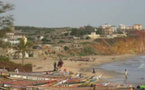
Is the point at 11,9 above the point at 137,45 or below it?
above

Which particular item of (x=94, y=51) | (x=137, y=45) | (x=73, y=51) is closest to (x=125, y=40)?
(x=137, y=45)

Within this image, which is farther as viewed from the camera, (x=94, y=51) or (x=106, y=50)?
(x=106, y=50)

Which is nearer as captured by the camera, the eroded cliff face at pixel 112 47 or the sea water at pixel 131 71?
the sea water at pixel 131 71

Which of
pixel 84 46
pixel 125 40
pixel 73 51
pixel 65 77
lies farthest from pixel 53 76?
pixel 125 40

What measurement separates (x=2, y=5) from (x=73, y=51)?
58876 millimetres

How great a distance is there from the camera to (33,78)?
75.6 ft

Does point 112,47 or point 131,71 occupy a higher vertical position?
point 112,47

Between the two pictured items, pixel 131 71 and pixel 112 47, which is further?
pixel 112 47

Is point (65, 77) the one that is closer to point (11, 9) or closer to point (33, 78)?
point (33, 78)

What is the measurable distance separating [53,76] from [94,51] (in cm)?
7001

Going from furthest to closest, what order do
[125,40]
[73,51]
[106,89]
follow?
1. [125,40]
2. [73,51]
3. [106,89]

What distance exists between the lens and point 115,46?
110m

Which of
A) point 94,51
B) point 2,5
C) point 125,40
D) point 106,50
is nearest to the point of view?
point 2,5

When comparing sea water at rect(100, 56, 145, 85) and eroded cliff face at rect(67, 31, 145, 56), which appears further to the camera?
eroded cliff face at rect(67, 31, 145, 56)
